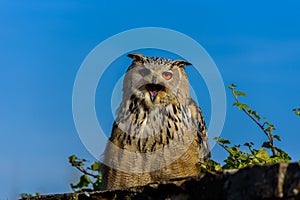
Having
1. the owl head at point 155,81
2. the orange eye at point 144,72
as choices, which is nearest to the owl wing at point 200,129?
the owl head at point 155,81

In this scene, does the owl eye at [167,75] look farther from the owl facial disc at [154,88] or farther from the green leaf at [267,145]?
the green leaf at [267,145]

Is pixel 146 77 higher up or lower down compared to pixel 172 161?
higher up

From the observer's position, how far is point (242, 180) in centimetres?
265

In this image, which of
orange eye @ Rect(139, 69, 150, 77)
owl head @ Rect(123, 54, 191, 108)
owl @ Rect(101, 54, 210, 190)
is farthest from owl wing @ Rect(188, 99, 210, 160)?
orange eye @ Rect(139, 69, 150, 77)

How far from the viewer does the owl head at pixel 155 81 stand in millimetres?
7938

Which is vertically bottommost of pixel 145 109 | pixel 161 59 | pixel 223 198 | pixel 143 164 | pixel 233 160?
pixel 223 198

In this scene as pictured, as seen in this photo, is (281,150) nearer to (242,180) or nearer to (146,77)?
(146,77)

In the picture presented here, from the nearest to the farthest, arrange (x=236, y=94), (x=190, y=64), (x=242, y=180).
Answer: (x=242, y=180) < (x=236, y=94) < (x=190, y=64)

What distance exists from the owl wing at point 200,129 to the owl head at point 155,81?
0.70 feet

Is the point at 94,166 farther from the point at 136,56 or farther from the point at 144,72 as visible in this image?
the point at 136,56

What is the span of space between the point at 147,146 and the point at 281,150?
6.68 feet

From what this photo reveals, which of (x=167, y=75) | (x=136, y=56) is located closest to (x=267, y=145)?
(x=167, y=75)

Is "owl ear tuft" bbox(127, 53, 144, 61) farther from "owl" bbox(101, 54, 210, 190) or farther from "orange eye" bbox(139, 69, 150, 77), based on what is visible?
"orange eye" bbox(139, 69, 150, 77)

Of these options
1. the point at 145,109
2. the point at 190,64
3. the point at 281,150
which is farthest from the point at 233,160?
the point at 190,64
